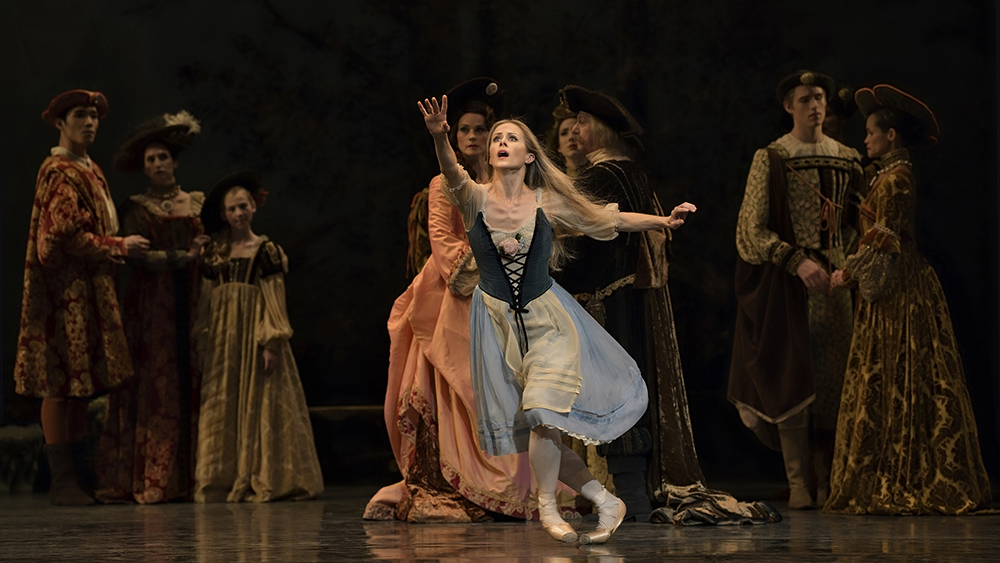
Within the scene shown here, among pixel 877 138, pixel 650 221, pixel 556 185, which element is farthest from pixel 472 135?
pixel 877 138

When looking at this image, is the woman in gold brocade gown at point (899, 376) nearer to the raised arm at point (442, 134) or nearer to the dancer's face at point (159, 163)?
the raised arm at point (442, 134)

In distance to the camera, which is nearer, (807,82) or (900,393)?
(900,393)

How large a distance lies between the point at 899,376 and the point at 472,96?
229 cm

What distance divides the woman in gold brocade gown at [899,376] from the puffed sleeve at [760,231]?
31 cm

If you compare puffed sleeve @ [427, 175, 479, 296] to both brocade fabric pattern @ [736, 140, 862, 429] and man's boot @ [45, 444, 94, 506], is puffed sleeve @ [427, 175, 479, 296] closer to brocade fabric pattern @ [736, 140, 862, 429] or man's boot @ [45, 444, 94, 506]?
brocade fabric pattern @ [736, 140, 862, 429]

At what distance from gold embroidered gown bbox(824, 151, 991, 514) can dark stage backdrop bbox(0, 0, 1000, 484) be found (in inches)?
73.5

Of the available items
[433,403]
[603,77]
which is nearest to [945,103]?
[603,77]

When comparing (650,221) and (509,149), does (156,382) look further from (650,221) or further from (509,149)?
(650,221)

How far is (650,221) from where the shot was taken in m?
4.60

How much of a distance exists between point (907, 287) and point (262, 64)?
177 inches

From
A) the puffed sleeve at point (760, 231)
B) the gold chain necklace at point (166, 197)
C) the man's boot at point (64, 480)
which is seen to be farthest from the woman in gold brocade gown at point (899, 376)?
the man's boot at point (64, 480)

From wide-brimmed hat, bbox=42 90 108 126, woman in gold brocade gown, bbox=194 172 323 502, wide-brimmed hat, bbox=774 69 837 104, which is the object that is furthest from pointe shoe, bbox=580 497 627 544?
wide-brimmed hat, bbox=42 90 108 126

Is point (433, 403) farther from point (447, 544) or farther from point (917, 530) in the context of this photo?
point (917, 530)

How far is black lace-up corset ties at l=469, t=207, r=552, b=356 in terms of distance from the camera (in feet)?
15.1
